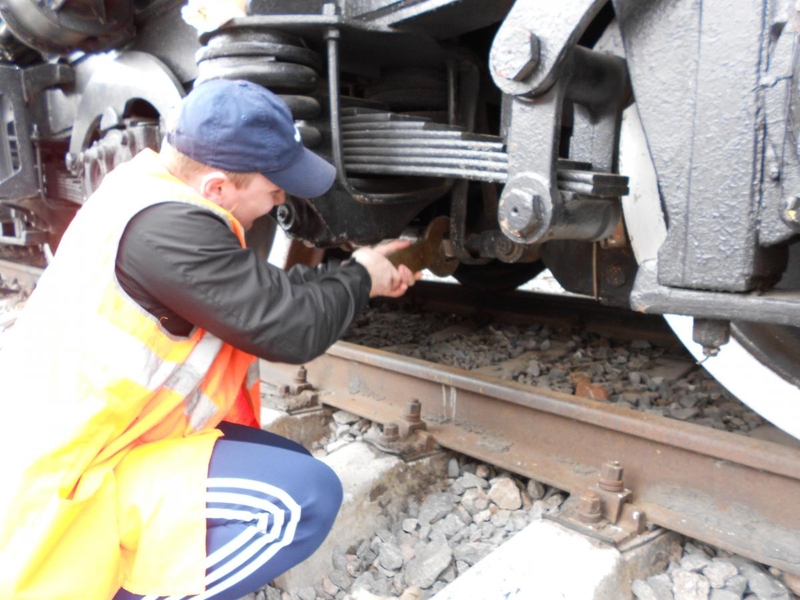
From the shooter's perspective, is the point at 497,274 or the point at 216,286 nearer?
the point at 216,286

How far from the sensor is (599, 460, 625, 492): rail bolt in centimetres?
202

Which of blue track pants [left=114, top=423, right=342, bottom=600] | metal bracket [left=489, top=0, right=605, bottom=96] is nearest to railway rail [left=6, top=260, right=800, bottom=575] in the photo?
blue track pants [left=114, top=423, right=342, bottom=600]

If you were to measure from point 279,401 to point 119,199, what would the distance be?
1.62 metres

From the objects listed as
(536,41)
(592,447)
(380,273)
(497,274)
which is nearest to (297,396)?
(380,273)

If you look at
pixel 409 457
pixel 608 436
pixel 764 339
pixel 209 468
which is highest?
pixel 764 339

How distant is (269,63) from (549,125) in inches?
41.9

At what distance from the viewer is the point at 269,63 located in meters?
2.27

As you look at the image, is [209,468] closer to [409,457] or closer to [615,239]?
[409,457]

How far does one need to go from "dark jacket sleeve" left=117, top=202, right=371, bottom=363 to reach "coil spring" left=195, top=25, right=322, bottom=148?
83 centimetres

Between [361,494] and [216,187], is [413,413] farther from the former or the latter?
[216,187]

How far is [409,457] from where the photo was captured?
2.46 metres

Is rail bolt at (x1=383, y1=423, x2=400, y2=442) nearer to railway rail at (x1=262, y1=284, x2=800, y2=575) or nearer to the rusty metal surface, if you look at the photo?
railway rail at (x1=262, y1=284, x2=800, y2=575)

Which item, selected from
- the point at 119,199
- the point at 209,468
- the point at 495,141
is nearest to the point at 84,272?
the point at 119,199

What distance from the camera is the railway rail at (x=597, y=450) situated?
1.86 m
